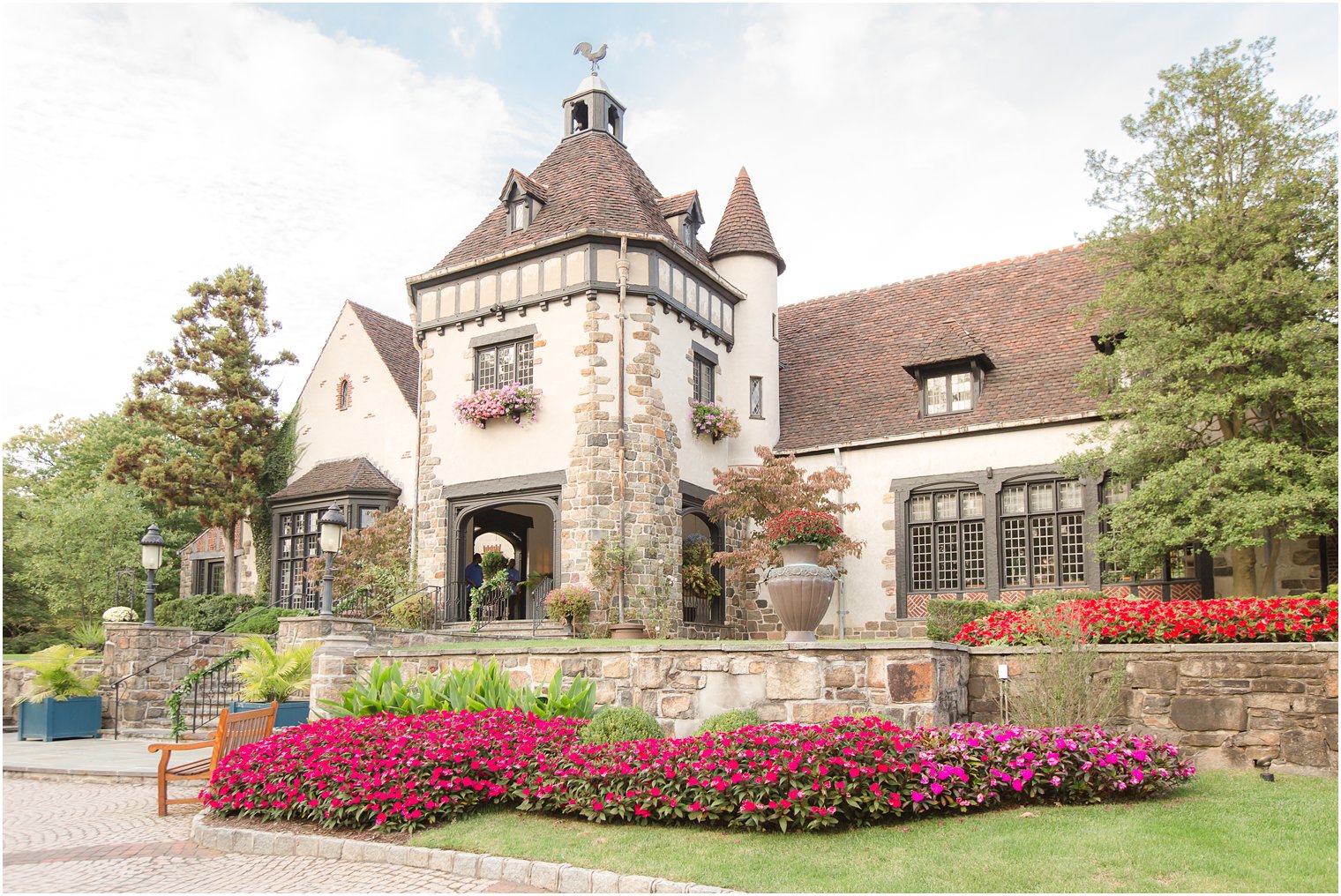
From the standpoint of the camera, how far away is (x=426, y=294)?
70.6ft

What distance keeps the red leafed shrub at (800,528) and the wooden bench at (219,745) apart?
246 inches

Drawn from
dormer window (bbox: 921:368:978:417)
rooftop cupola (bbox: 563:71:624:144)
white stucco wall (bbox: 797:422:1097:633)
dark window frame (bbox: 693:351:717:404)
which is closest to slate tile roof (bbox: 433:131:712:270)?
rooftop cupola (bbox: 563:71:624:144)

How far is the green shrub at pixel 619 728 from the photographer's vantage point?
390 inches

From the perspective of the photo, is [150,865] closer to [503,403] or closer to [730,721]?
[730,721]

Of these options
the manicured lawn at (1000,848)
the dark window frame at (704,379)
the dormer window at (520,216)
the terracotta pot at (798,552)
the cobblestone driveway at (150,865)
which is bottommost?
the cobblestone driveway at (150,865)

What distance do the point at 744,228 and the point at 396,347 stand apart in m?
8.71

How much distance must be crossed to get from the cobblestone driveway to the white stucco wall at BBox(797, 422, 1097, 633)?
41.3 ft

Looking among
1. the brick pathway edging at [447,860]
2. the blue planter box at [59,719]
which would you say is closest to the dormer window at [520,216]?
the blue planter box at [59,719]

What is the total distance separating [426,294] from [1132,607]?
14608mm

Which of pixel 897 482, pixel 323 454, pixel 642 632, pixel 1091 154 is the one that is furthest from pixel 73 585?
pixel 1091 154

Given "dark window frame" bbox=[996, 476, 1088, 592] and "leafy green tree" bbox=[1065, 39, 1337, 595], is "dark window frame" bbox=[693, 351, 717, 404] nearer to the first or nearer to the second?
"dark window frame" bbox=[996, 476, 1088, 592]

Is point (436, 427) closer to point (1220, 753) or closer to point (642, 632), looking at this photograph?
point (642, 632)

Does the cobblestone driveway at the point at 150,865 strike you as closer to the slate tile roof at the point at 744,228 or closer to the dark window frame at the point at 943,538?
the dark window frame at the point at 943,538

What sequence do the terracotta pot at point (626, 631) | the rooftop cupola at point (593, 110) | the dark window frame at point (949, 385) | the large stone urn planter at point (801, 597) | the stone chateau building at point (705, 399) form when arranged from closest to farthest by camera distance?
the large stone urn planter at point (801, 597)
the terracotta pot at point (626, 631)
the stone chateau building at point (705, 399)
the dark window frame at point (949, 385)
the rooftop cupola at point (593, 110)
